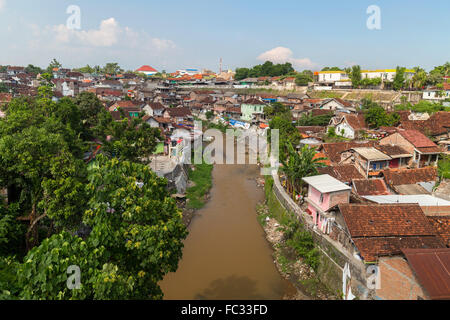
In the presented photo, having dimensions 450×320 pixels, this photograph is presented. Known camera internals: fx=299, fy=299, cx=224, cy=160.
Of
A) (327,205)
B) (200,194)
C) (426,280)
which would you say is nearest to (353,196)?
(327,205)

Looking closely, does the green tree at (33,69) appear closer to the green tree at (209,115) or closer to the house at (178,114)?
the green tree at (209,115)

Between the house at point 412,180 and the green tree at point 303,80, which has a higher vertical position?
the green tree at point 303,80

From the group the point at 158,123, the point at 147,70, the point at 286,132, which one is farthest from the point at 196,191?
the point at 147,70

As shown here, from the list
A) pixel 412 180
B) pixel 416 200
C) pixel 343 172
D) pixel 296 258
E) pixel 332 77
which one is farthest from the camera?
pixel 332 77

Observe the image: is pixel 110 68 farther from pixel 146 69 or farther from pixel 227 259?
pixel 227 259

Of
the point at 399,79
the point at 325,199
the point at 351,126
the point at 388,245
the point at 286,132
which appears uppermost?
the point at 399,79

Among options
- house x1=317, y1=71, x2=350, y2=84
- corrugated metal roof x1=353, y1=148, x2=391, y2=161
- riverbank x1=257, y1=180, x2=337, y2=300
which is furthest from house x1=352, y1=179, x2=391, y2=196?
house x1=317, y1=71, x2=350, y2=84

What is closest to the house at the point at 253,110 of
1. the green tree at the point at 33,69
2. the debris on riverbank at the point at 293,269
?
the debris on riverbank at the point at 293,269
